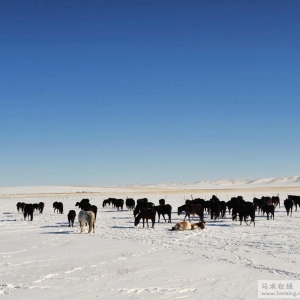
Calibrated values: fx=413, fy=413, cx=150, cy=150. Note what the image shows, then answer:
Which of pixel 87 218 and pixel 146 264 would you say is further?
pixel 87 218

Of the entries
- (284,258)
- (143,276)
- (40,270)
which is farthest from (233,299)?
(40,270)

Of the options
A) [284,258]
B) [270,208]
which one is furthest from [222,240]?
[270,208]

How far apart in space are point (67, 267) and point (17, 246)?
5.74 metres

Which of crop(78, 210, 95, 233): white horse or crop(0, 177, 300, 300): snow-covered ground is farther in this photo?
crop(78, 210, 95, 233): white horse

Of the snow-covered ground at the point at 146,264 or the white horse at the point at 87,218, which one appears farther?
the white horse at the point at 87,218

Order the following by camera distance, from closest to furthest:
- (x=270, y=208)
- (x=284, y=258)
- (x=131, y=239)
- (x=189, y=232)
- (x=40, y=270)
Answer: (x=40, y=270) → (x=284, y=258) → (x=131, y=239) → (x=189, y=232) → (x=270, y=208)

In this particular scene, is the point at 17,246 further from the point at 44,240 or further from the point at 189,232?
the point at 189,232

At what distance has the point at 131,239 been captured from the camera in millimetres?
18172

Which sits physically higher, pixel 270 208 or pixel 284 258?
pixel 270 208

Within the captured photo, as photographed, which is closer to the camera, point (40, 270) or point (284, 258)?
point (40, 270)

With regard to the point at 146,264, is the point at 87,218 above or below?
above

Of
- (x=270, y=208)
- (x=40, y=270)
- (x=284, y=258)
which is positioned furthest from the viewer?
(x=270, y=208)

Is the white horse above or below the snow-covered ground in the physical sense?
above

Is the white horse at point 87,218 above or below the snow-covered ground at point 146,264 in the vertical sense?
above
